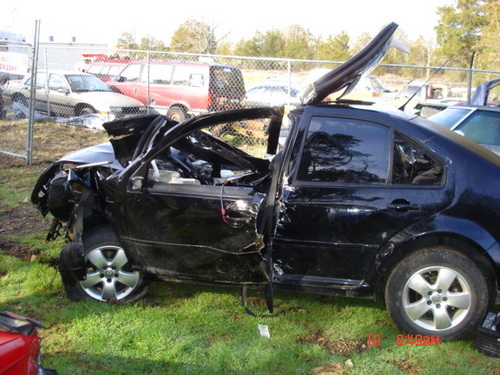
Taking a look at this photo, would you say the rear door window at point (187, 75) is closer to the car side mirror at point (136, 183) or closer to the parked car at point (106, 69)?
the parked car at point (106, 69)

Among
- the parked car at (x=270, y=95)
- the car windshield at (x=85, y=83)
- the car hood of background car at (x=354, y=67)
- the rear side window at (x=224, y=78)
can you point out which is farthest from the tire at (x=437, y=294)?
the car windshield at (x=85, y=83)

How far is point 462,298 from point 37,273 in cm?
376

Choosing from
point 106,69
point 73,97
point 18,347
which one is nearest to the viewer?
point 18,347

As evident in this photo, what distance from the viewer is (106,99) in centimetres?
1319

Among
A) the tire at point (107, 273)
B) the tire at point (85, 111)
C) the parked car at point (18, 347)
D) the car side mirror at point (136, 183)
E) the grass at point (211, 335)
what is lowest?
the grass at point (211, 335)

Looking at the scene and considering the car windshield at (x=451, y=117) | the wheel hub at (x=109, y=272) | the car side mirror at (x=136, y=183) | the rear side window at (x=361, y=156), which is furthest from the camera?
the car windshield at (x=451, y=117)

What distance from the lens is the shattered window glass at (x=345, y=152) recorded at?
369 cm

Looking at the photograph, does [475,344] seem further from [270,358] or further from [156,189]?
[156,189]

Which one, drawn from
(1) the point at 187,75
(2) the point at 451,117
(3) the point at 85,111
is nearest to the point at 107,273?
(2) the point at 451,117

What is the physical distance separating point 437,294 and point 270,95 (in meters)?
9.76

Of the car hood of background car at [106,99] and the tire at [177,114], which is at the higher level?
the car hood of background car at [106,99]

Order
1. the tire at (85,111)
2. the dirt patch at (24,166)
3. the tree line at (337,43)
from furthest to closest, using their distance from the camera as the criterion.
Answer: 1. the tree line at (337,43)
2. the tire at (85,111)
3. the dirt patch at (24,166)

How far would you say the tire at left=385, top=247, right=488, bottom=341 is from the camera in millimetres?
3494

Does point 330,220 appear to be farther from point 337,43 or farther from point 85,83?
point 337,43
